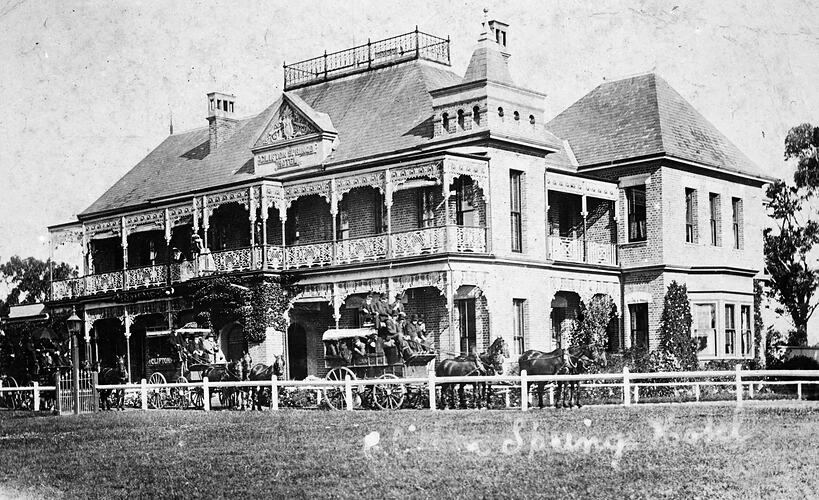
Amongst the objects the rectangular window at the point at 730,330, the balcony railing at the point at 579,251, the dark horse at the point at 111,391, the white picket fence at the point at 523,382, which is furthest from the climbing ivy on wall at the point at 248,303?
the rectangular window at the point at 730,330

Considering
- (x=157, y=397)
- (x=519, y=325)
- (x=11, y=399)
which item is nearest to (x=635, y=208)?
(x=519, y=325)

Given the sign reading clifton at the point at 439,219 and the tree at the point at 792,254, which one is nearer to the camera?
the sign reading clifton at the point at 439,219

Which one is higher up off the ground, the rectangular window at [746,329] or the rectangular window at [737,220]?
the rectangular window at [737,220]

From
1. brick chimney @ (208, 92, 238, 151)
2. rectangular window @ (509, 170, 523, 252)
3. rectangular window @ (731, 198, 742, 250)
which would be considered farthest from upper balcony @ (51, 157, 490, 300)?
rectangular window @ (731, 198, 742, 250)

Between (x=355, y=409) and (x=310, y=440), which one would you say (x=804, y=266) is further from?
(x=310, y=440)

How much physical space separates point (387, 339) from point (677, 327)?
11374mm

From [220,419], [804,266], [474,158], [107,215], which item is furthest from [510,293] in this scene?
[804,266]

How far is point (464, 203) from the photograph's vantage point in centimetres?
3441

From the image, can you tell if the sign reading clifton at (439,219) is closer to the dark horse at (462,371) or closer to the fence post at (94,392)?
the dark horse at (462,371)

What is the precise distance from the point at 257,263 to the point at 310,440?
1730cm

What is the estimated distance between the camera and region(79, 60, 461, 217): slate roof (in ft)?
121

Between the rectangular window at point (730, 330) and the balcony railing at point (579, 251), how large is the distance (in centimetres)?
395

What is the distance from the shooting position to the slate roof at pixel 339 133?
36.9m

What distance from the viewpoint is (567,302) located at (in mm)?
37125
